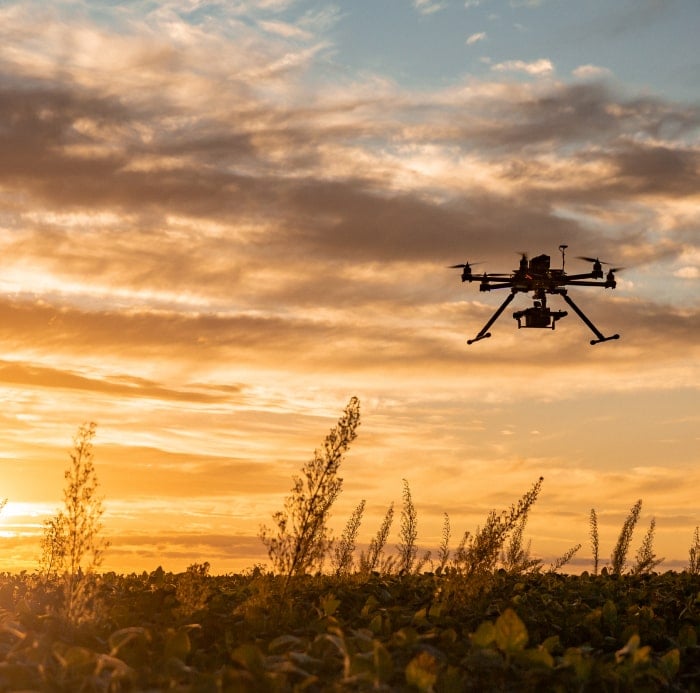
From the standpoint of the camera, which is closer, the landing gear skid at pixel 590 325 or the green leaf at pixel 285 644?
the green leaf at pixel 285 644

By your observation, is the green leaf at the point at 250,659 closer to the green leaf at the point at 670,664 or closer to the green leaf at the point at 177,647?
the green leaf at the point at 177,647

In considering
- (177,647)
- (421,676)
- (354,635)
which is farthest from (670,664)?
(177,647)

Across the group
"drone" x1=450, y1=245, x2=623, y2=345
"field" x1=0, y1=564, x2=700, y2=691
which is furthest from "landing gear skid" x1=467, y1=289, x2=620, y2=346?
"field" x1=0, y1=564, x2=700, y2=691

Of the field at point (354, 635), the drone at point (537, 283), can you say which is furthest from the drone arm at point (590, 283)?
the field at point (354, 635)

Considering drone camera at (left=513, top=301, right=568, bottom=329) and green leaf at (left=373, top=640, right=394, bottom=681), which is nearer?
green leaf at (left=373, top=640, right=394, bottom=681)

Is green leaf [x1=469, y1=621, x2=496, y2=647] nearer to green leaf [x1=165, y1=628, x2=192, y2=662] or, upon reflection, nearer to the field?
the field

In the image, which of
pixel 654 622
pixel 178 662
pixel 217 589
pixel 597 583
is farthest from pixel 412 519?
pixel 178 662

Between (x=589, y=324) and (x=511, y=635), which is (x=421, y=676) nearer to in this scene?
(x=511, y=635)
